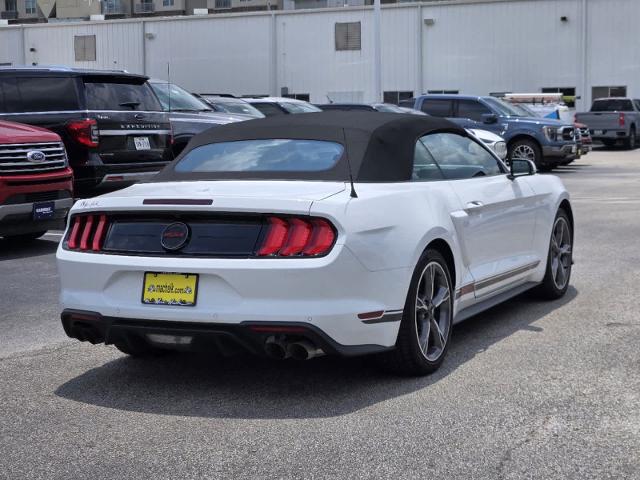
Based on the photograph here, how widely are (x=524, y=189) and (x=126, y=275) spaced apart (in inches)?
129

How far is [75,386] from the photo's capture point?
572cm

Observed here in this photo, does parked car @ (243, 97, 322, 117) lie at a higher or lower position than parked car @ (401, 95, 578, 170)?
higher

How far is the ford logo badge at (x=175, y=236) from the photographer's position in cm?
524

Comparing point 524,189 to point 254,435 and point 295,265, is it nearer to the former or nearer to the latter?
point 295,265

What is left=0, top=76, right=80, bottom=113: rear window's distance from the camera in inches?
500

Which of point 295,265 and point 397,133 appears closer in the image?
point 295,265

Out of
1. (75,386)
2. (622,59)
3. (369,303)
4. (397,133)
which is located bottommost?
(75,386)

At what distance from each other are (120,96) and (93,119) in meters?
0.85

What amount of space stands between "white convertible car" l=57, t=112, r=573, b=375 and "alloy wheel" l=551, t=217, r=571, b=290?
1521 mm

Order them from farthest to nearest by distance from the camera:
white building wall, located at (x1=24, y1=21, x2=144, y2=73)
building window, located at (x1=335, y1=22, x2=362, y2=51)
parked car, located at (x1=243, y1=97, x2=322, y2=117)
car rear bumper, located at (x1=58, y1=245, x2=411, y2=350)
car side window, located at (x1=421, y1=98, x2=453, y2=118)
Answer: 1. white building wall, located at (x1=24, y1=21, x2=144, y2=73)
2. building window, located at (x1=335, y1=22, x2=362, y2=51)
3. car side window, located at (x1=421, y1=98, x2=453, y2=118)
4. parked car, located at (x1=243, y1=97, x2=322, y2=117)
5. car rear bumper, located at (x1=58, y1=245, x2=411, y2=350)

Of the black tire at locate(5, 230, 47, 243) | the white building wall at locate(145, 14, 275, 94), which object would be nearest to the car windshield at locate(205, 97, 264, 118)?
the black tire at locate(5, 230, 47, 243)

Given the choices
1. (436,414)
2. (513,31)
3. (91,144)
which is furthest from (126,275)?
(513,31)

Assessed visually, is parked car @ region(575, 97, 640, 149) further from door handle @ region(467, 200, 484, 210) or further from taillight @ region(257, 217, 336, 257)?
taillight @ region(257, 217, 336, 257)

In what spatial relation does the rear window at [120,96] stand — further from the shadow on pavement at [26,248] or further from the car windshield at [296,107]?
the car windshield at [296,107]
